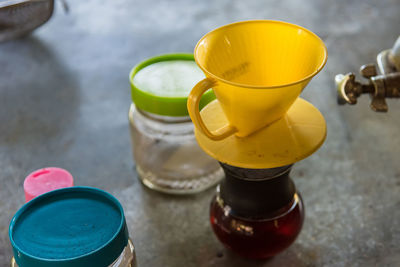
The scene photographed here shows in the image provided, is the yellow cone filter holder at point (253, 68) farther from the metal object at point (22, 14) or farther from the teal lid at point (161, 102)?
the metal object at point (22, 14)

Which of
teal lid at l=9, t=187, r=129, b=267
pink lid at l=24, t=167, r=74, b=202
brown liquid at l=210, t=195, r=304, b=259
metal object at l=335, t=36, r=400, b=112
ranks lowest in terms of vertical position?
brown liquid at l=210, t=195, r=304, b=259

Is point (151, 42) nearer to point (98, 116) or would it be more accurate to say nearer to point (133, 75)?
point (98, 116)

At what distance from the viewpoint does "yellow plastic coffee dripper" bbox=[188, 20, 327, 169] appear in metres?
0.80

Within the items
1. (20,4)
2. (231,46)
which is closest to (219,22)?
(20,4)

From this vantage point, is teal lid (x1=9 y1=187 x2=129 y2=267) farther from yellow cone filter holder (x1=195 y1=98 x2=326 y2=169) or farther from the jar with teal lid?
the jar with teal lid

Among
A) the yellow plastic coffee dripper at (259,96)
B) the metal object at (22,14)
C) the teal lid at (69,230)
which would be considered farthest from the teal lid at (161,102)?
the metal object at (22,14)

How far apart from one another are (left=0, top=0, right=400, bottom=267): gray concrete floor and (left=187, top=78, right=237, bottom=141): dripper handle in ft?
1.02

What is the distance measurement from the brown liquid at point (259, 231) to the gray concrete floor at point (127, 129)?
6 centimetres

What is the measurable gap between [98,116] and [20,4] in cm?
36

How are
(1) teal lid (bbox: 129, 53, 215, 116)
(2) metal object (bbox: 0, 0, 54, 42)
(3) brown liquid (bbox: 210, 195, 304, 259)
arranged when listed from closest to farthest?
(3) brown liquid (bbox: 210, 195, 304, 259), (1) teal lid (bbox: 129, 53, 215, 116), (2) metal object (bbox: 0, 0, 54, 42)

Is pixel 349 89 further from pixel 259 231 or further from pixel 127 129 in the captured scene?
pixel 127 129

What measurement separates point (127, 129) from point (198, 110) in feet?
2.03

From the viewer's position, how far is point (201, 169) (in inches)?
47.0

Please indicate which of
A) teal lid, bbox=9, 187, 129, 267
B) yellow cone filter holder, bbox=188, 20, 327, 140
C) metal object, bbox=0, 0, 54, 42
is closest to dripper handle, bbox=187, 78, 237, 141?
yellow cone filter holder, bbox=188, 20, 327, 140
